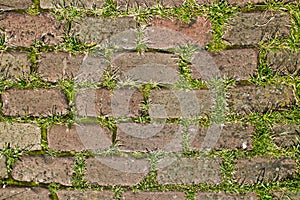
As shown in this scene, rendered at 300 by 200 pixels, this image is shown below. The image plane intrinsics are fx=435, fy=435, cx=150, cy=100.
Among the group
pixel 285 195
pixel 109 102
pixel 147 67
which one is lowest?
pixel 285 195

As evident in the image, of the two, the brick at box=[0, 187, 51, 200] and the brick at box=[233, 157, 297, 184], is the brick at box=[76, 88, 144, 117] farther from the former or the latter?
the brick at box=[233, 157, 297, 184]

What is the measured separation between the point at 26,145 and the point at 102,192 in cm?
66

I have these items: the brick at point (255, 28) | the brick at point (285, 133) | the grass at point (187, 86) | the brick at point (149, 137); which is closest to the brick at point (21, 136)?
the grass at point (187, 86)

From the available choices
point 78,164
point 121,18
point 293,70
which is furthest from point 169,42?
point 78,164

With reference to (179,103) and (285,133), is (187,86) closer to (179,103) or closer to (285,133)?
(179,103)

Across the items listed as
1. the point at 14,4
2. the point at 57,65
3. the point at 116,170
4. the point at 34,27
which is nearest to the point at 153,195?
the point at 116,170

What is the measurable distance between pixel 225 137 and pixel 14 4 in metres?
1.80

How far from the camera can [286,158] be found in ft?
10.2

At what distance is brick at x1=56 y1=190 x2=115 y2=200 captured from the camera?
3.19m

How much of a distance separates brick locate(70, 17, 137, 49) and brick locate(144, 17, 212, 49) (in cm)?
13

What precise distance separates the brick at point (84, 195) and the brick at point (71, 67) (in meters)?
0.81

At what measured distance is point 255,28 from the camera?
3.08m

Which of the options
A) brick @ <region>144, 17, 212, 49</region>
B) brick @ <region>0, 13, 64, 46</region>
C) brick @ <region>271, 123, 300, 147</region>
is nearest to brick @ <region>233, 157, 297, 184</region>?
brick @ <region>271, 123, 300, 147</region>

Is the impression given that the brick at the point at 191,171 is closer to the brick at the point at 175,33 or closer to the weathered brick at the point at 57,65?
the brick at the point at 175,33
